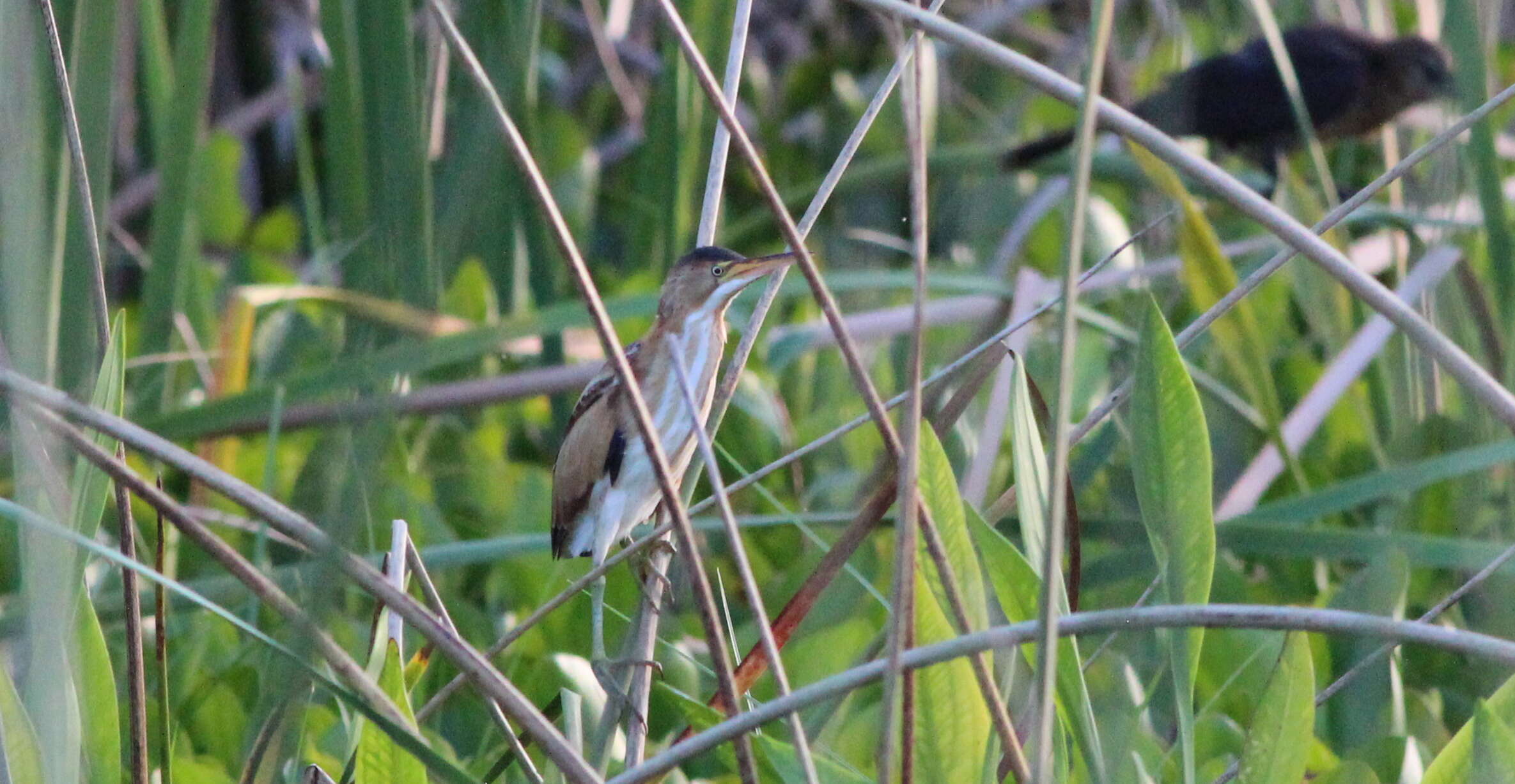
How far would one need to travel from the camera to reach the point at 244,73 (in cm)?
423

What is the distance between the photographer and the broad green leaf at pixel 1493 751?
3.26 feet

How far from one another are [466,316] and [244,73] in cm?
174

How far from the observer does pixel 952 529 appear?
44.0 inches

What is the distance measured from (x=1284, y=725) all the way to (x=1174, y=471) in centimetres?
20

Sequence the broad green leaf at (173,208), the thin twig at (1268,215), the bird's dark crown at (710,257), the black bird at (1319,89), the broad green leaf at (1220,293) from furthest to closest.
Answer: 1. the black bird at (1319,89)
2. the broad green leaf at (173,208)
3. the broad green leaf at (1220,293)
4. the bird's dark crown at (710,257)
5. the thin twig at (1268,215)

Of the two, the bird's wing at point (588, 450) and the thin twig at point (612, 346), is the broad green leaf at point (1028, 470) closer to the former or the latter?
the thin twig at point (612, 346)

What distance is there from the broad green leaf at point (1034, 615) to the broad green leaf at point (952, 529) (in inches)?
0.7

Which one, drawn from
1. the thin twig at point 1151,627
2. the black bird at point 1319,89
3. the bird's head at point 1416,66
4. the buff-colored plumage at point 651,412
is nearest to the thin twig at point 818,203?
the buff-colored plumage at point 651,412

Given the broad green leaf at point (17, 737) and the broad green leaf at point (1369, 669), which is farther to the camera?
the broad green leaf at point (1369, 669)

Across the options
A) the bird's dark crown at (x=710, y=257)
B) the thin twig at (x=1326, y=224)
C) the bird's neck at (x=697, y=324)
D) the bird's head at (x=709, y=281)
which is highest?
the thin twig at (x=1326, y=224)

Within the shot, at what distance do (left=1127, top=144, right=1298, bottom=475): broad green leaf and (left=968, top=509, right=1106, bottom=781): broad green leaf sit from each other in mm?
824

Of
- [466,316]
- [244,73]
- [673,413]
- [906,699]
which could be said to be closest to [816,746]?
[906,699]

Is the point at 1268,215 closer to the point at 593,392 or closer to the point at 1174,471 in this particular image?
the point at 1174,471

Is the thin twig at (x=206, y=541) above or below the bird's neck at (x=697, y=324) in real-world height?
above
